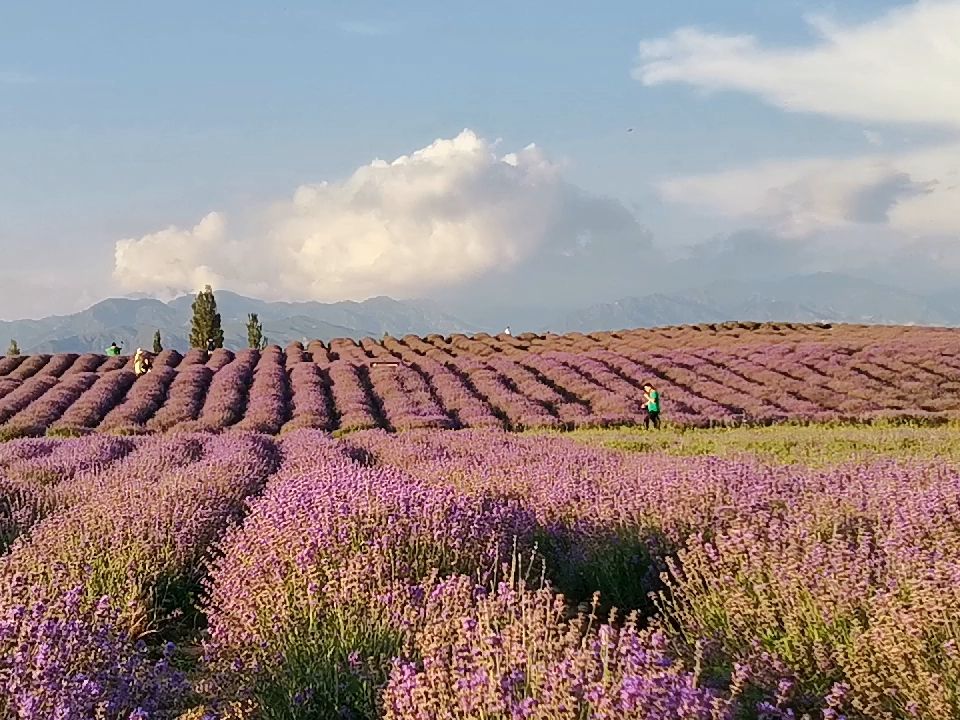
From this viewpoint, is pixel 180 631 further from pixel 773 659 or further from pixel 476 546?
pixel 773 659

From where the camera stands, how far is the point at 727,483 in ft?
22.5

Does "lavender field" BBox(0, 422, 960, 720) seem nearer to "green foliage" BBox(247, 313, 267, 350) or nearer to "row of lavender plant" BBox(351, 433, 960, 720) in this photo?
"row of lavender plant" BBox(351, 433, 960, 720)

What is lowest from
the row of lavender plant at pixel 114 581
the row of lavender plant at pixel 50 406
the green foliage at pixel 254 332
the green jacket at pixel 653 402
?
the row of lavender plant at pixel 50 406

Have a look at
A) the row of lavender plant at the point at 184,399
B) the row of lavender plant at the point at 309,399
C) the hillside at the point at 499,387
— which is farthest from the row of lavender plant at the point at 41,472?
the row of lavender plant at the point at 184,399

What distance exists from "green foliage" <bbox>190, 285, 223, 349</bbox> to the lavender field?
61.7 metres

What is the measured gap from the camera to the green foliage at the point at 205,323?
67750mm

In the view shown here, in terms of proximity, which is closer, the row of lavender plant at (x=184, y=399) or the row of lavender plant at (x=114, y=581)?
the row of lavender plant at (x=114, y=581)

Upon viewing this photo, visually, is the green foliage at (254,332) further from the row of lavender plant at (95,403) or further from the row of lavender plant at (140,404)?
the row of lavender plant at (140,404)

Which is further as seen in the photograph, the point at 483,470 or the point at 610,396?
the point at 610,396

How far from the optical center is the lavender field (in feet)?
10.3

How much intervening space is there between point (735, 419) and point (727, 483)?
510 inches

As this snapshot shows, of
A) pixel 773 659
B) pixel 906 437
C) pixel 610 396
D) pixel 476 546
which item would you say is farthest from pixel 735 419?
pixel 773 659

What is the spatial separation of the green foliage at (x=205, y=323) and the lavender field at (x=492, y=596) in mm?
61697

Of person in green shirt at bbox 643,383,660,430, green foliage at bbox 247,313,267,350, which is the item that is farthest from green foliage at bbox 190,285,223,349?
person in green shirt at bbox 643,383,660,430
